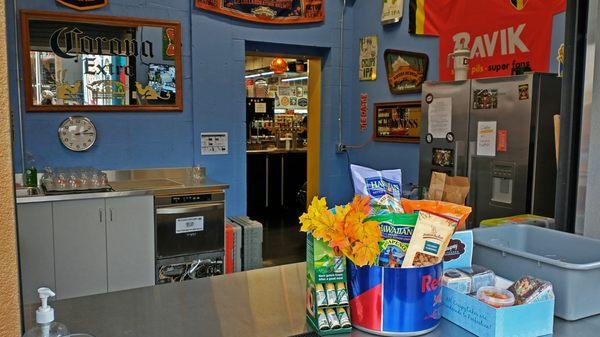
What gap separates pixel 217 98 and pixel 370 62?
171 cm

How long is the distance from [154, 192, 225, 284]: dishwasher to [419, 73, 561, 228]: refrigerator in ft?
6.21

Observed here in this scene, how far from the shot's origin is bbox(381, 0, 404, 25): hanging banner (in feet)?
16.0

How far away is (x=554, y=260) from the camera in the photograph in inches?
51.6

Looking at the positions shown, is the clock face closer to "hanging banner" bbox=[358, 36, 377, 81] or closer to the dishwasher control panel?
the dishwasher control panel

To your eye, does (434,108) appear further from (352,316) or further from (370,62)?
(352,316)

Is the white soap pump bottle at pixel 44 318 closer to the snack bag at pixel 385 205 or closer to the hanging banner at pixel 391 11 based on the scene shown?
the snack bag at pixel 385 205

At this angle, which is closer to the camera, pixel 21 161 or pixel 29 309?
pixel 29 309

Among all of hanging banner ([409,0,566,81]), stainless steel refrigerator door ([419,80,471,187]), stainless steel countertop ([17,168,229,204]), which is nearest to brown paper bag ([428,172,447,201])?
stainless steel refrigerator door ([419,80,471,187])

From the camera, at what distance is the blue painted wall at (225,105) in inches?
173

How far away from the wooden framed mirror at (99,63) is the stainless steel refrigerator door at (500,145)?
2.75 metres

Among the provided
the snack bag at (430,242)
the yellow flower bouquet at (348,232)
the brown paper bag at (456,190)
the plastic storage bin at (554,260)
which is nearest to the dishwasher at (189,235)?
the brown paper bag at (456,190)

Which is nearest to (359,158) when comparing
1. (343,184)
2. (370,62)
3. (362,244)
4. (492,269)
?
(343,184)

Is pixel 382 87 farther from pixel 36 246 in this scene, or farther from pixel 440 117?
pixel 36 246

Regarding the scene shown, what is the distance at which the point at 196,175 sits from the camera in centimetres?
480
